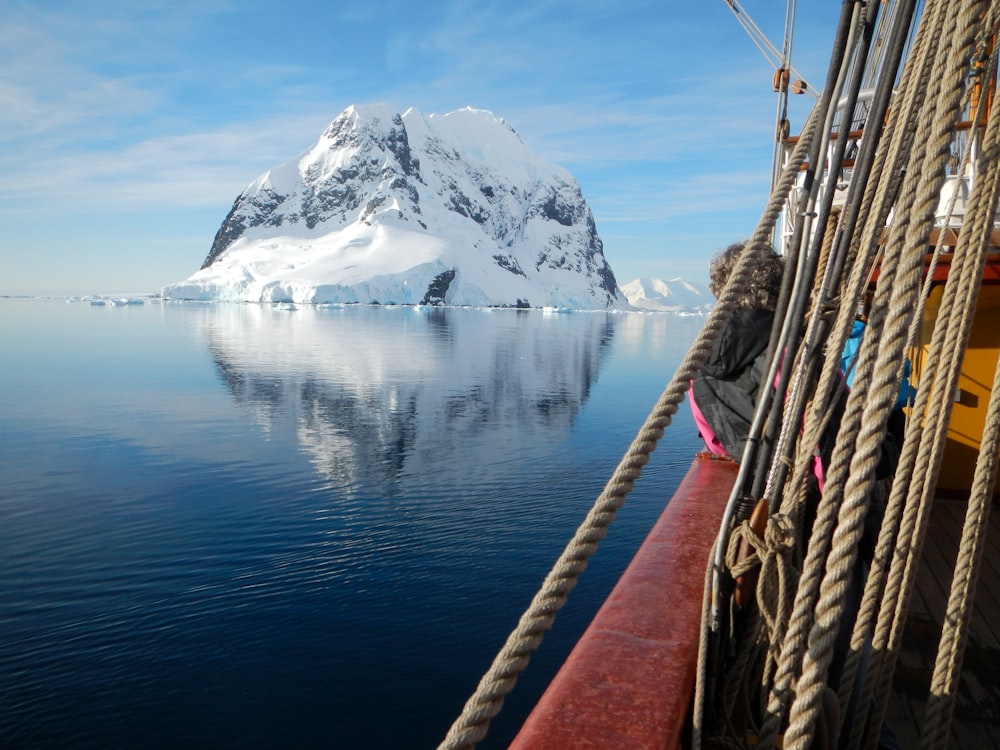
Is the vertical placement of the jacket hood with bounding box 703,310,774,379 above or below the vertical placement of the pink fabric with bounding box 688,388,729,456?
above

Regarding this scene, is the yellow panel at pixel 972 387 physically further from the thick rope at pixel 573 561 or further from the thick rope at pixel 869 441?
the thick rope at pixel 869 441

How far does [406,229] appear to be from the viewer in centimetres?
14475

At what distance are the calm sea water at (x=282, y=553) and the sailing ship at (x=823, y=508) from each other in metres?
4.20

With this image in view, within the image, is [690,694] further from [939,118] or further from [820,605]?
[939,118]

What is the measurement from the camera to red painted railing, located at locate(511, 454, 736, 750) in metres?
1.25

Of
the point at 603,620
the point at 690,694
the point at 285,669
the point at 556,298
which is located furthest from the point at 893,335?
the point at 556,298

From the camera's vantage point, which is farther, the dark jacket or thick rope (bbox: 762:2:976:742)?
the dark jacket

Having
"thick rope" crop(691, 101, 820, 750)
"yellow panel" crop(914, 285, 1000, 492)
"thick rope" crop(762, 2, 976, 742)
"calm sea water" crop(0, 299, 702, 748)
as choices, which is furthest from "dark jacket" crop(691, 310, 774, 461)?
"calm sea water" crop(0, 299, 702, 748)

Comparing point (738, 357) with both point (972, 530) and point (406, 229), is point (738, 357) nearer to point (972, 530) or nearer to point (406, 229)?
point (972, 530)

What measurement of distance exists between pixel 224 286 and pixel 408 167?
7342cm

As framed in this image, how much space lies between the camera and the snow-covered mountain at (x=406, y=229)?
4525 inches

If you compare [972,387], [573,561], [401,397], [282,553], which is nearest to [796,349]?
[573,561]

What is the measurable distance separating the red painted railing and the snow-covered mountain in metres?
103

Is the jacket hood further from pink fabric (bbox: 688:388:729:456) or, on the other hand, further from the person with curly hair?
pink fabric (bbox: 688:388:729:456)
